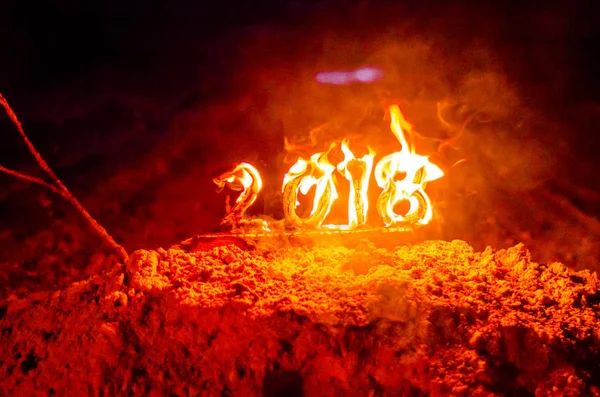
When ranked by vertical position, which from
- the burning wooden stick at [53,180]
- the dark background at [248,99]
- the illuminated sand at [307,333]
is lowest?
the illuminated sand at [307,333]

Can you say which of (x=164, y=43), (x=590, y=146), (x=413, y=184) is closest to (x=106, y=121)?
(x=164, y=43)

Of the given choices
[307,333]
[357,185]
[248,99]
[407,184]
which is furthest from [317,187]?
[248,99]

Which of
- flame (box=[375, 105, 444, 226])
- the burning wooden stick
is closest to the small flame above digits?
flame (box=[375, 105, 444, 226])

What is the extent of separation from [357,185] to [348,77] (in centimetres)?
295

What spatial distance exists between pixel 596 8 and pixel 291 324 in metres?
6.13

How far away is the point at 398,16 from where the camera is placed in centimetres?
709

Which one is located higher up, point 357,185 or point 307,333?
point 357,185

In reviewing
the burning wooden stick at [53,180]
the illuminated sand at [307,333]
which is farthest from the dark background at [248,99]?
the illuminated sand at [307,333]

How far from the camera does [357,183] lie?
4.66 metres

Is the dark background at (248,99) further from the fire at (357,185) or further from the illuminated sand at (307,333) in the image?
the illuminated sand at (307,333)

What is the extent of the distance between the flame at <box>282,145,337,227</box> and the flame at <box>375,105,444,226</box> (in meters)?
0.45

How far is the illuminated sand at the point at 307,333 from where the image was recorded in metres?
2.87

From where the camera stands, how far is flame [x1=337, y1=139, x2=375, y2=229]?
4.59m

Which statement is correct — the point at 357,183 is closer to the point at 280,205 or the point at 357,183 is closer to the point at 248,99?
the point at 280,205
